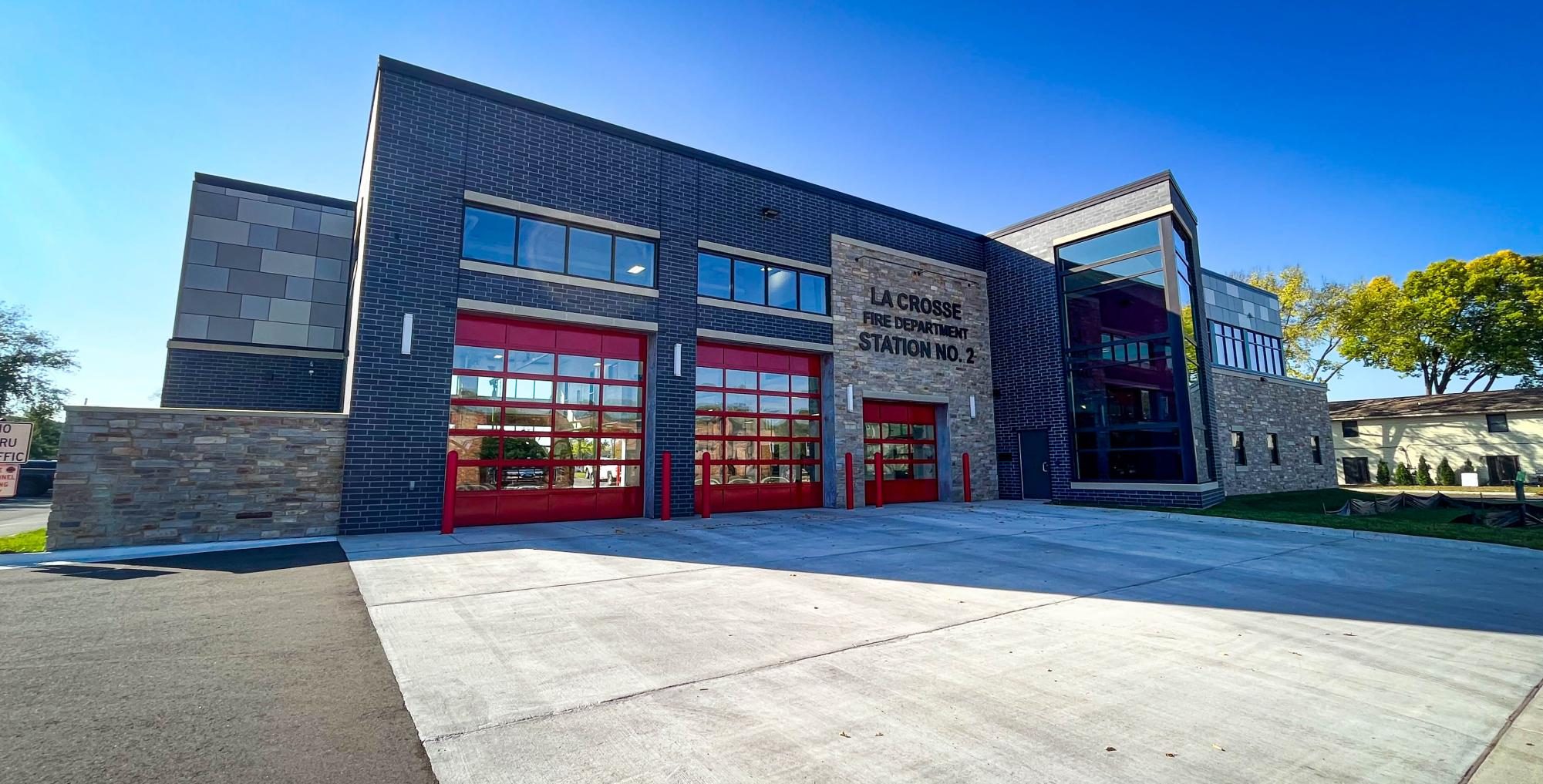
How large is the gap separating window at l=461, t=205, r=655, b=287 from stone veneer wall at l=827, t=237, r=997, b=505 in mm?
5330

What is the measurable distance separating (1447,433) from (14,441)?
167 ft

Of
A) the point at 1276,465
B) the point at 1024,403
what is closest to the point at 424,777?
the point at 1024,403

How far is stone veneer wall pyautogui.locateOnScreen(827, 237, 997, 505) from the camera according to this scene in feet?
51.3

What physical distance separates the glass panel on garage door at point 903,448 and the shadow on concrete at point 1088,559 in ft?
13.4

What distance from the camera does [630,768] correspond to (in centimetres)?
259

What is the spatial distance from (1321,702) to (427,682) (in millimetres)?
5092

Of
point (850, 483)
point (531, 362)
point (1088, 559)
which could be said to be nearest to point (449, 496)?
point (531, 362)

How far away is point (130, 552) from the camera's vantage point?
26.0 ft

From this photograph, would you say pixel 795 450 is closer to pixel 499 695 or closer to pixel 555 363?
pixel 555 363

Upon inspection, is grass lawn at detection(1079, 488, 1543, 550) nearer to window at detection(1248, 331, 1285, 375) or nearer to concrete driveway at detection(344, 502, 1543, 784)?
concrete driveway at detection(344, 502, 1543, 784)

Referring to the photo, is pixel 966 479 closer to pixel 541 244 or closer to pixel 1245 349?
pixel 541 244

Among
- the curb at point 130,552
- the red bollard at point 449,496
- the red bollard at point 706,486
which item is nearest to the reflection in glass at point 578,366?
the red bollard at point 449,496

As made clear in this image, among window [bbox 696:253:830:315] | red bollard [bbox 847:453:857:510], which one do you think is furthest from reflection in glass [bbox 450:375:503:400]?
red bollard [bbox 847:453:857:510]

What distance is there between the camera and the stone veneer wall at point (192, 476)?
823 centimetres
